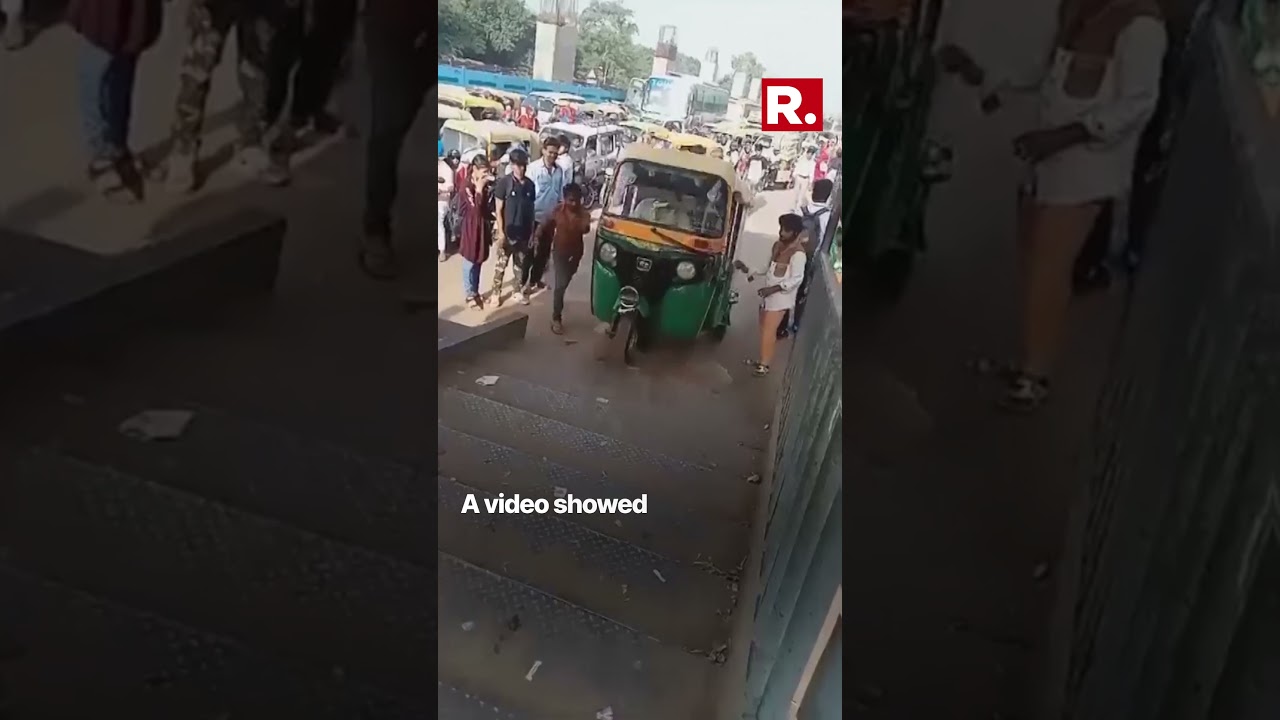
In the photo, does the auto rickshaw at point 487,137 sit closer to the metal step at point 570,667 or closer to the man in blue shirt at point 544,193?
the man in blue shirt at point 544,193

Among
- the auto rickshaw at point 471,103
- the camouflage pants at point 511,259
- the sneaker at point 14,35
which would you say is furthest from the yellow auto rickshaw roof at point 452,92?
the sneaker at point 14,35

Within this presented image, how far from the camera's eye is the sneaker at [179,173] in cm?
71

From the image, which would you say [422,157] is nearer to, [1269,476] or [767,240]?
[767,240]

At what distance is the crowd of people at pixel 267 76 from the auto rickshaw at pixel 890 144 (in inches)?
11.8

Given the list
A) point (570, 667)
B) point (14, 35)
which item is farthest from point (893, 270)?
point (14, 35)

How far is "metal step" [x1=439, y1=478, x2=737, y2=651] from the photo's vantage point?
2.45 feet

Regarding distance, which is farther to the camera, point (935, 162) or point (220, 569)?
point (220, 569)

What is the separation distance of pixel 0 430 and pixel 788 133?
0.64 m

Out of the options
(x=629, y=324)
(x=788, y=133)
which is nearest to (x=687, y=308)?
(x=629, y=324)

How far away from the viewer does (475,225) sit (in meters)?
0.71

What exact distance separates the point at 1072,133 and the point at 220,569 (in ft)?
2.29

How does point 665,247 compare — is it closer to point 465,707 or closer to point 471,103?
point 471,103

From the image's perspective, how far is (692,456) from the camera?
0.75 meters

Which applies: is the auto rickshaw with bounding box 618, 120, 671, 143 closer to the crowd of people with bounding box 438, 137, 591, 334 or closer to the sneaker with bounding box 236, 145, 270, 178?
the crowd of people with bounding box 438, 137, 591, 334
